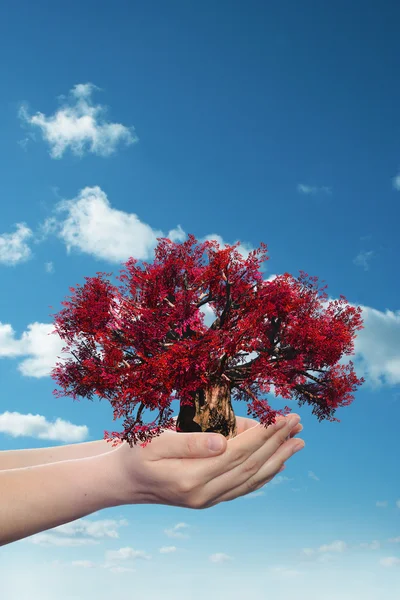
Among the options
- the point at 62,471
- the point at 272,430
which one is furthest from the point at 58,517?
the point at 272,430

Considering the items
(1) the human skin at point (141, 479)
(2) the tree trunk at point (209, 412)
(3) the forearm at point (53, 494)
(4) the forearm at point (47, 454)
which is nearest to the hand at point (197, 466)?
(1) the human skin at point (141, 479)

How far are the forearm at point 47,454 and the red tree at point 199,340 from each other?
929 mm

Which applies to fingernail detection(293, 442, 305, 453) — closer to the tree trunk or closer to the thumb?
the tree trunk

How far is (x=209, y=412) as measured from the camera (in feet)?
20.8

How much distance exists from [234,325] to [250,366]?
1.72ft

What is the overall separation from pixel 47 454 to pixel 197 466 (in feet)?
8.28

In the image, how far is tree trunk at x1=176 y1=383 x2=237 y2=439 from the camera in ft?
20.8

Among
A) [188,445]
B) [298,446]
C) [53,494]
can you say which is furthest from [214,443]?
[53,494]

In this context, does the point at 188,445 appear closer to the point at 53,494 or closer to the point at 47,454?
the point at 53,494

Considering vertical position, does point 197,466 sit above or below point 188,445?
below

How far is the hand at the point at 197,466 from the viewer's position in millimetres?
5648

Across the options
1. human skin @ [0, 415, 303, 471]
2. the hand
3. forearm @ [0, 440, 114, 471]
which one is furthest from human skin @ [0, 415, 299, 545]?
forearm @ [0, 440, 114, 471]

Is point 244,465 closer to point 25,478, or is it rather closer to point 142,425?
point 142,425

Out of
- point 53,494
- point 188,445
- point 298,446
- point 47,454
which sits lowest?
point 53,494
